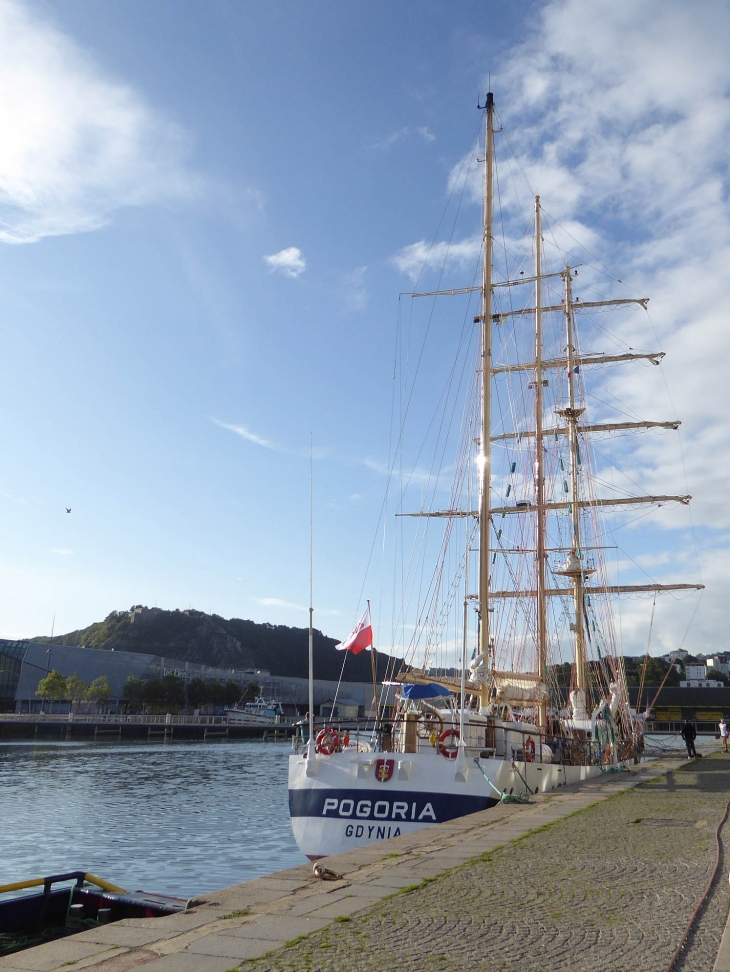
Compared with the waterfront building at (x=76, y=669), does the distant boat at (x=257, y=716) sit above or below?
below

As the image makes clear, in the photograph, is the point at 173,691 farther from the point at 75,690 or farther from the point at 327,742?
the point at 327,742

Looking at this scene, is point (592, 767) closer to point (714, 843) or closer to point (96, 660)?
point (714, 843)

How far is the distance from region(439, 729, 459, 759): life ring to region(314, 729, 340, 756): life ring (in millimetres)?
2519

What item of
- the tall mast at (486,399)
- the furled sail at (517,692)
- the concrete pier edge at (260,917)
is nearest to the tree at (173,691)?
the furled sail at (517,692)

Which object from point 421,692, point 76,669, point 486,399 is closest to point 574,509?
point 486,399

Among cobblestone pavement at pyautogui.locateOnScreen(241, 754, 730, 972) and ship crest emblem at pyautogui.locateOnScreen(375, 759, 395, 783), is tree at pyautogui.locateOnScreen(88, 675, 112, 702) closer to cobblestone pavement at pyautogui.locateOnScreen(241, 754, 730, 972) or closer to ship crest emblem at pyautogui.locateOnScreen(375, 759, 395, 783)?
ship crest emblem at pyautogui.locateOnScreen(375, 759, 395, 783)

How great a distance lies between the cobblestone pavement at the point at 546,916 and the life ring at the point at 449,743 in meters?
5.31

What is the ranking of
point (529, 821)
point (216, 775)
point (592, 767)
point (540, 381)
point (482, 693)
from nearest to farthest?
point (529, 821), point (482, 693), point (592, 767), point (540, 381), point (216, 775)

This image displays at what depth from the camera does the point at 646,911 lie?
24.5 feet

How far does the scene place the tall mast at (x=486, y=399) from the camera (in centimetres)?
2378

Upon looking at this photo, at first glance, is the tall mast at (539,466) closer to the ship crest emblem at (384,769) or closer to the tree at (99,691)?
the ship crest emblem at (384,769)

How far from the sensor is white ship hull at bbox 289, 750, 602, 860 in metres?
16.6

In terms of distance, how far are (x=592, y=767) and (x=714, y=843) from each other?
16.3 m

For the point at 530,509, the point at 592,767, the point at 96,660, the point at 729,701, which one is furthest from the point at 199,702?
the point at 592,767
